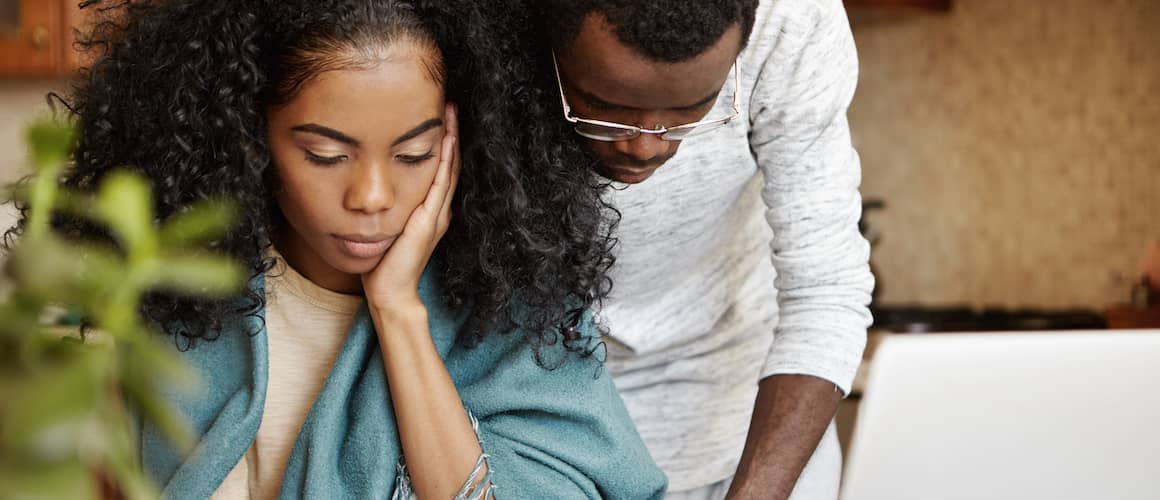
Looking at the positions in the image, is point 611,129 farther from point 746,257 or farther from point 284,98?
point 746,257

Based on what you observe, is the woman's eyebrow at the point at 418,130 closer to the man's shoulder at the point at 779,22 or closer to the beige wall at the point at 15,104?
the man's shoulder at the point at 779,22

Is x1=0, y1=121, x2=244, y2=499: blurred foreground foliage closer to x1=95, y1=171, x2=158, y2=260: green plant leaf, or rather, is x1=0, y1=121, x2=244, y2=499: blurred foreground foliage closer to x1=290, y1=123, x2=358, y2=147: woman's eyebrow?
x1=95, y1=171, x2=158, y2=260: green plant leaf

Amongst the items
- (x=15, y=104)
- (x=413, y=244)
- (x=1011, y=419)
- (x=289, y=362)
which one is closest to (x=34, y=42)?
(x=15, y=104)

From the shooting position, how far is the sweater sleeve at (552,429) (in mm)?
1105

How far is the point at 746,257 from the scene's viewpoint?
145 cm

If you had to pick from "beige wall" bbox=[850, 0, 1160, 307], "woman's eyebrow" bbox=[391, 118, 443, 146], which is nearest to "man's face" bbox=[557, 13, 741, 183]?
"woman's eyebrow" bbox=[391, 118, 443, 146]

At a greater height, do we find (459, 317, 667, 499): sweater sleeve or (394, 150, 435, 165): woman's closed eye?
(394, 150, 435, 165): woman's closed eye

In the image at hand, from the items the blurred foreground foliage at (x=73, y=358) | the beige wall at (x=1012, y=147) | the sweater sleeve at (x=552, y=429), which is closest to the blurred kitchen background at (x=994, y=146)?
the beige wall at (x=1012, y=147)

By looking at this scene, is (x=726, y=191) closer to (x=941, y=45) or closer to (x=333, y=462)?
(x=333, y=462)

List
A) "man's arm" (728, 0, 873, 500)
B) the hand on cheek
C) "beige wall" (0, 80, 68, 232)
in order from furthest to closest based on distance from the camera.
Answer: "beige wall" (0, 80, 68, 232) < "man's arm" (728, 0, 873, 500) < the hand on cheek

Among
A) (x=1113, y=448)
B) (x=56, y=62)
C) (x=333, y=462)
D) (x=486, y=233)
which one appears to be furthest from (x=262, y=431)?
(x=56, y=62)

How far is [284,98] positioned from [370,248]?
0.16 metres

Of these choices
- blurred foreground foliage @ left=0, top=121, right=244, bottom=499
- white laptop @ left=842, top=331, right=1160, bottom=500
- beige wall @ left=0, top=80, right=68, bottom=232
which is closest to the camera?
blurred foreground foliage @ left=0, top=121, right=244, bottom=499

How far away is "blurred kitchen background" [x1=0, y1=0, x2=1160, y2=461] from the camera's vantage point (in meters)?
2.79
